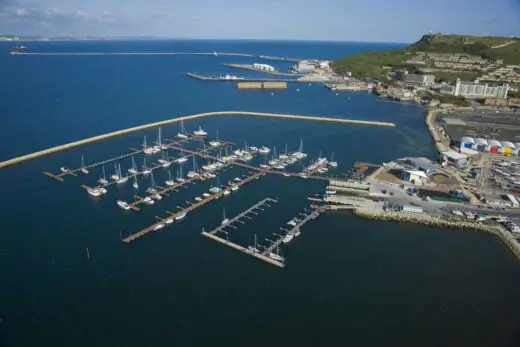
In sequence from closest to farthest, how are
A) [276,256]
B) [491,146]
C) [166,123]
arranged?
[276,256] → [491,146] → [166,123]

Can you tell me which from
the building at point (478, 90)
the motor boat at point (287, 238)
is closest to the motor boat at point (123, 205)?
the motor boat at point (287, 238)

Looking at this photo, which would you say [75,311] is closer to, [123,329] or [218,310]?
[123,329]

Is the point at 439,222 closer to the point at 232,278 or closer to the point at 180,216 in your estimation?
the point at 232,278

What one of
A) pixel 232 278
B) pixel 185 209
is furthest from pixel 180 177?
pixel 232 278

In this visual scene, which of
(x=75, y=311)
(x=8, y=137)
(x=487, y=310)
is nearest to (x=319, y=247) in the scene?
(x=487, y=310)

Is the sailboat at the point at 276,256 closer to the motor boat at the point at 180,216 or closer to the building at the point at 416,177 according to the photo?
the motor boat at the point at 180,216
